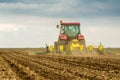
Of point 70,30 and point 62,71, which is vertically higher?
point 70,30

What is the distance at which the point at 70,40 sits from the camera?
38469 millimetres

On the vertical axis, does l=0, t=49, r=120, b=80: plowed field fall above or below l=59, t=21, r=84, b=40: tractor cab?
below

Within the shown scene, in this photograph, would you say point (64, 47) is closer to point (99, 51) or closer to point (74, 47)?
point (74, 47)

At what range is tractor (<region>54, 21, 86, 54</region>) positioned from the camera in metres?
36.4

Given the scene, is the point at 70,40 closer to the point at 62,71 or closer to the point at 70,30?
the point at 70,30

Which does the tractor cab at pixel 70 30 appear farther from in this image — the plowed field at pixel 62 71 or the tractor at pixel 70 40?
the plowed field at pixel 62 71

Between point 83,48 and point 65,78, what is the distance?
22.4 metres

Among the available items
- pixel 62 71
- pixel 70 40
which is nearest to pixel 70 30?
pixel 70 40

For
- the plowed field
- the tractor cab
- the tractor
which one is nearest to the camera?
the plowed field

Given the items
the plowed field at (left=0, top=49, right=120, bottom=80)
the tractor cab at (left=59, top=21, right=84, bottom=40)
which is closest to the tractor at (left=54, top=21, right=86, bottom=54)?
the tractor cab at (left=59, top=21, right=84, bottom=40)


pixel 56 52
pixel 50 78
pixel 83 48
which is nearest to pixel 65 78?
pixel 50 78

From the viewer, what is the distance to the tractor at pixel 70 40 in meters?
36.4

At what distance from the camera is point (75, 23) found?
37.8 metres

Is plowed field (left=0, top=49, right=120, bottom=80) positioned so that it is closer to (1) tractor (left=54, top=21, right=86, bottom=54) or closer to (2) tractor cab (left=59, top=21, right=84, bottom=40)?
(1) tractor (left=54, top=21, right=86, bottom=54)
